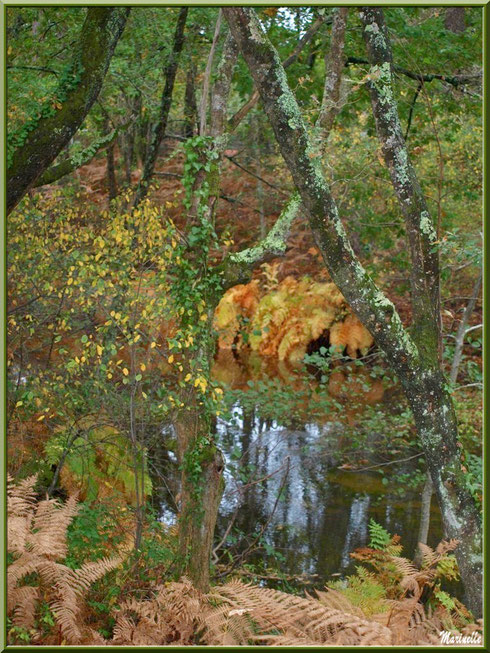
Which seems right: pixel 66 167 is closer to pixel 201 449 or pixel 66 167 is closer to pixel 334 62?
pixel 334 62

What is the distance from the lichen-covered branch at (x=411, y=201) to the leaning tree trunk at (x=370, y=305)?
34 centimetres

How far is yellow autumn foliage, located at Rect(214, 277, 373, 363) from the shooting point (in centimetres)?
1605

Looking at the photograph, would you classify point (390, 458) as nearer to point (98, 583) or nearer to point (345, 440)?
point (345, 440)

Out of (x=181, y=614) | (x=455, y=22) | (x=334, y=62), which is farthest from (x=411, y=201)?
(x=455, y=22)

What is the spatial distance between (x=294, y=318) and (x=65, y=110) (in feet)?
41.8

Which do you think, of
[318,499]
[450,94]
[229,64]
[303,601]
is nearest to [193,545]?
[303,601]

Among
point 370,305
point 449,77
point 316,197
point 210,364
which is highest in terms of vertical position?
point 449,77

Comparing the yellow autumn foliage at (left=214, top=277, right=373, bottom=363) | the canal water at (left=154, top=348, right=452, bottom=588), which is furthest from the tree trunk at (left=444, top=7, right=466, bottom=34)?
the yellow autumn foliage at (left=214, top=277, right=373, bottom=363)

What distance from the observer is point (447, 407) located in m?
4.23

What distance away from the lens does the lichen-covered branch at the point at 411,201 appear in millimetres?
4551

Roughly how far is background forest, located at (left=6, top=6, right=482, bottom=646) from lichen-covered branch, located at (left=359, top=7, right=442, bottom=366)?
0.02 metres

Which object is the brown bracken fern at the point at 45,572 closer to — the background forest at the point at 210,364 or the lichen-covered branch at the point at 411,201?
the background forest at the point at 210,364

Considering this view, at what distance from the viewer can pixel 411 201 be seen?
4.61m

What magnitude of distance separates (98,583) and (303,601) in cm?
213
